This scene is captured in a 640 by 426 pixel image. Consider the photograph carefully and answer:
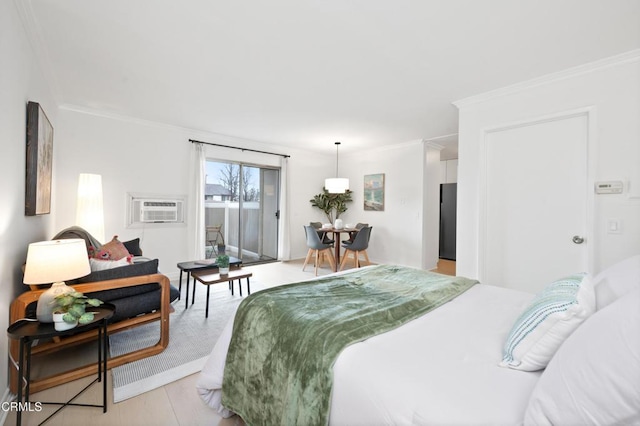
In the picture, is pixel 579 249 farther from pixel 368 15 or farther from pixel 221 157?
pixel 221 157

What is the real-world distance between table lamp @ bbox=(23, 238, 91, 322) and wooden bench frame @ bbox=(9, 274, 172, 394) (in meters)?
0.25

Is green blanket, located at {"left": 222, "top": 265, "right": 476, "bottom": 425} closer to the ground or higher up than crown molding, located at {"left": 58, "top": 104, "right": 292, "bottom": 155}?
closer to the ground

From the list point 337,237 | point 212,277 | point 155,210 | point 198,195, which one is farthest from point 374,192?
point 155,210

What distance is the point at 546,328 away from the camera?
3.28 feet

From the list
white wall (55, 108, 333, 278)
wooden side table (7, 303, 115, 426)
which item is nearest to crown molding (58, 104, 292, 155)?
white wall (55, 108, 333, 278)

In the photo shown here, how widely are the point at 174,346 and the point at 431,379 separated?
231 centimetres

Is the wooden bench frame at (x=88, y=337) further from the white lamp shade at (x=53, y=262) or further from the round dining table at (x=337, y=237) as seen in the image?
the round dining table at (x=337, y=237)

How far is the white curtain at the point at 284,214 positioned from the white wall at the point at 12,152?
401cm

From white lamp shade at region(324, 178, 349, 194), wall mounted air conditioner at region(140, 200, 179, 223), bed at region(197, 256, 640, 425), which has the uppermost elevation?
white lamp shade at region(324, 178, 349, 194)

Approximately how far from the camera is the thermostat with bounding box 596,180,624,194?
2.39 meters

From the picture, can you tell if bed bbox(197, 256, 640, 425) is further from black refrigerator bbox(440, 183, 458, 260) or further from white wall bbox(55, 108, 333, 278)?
black refrigerator bbox(440, 183, 458, 260)

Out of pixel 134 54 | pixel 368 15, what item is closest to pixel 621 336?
pixel 368 15

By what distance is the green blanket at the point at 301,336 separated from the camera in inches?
43.9

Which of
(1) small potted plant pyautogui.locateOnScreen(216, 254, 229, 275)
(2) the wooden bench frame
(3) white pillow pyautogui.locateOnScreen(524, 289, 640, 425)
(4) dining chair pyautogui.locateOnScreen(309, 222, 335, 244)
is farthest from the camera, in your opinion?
(4) dining chair pyautogui.locateOnScreen(309, 222, 335, 244)
